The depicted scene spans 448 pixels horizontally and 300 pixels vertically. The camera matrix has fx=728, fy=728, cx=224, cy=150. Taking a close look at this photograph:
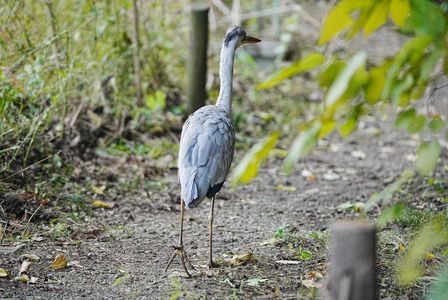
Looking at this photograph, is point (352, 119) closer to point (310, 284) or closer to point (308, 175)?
point (310, 284)

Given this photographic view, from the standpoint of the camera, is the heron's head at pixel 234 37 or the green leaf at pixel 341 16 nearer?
the green leaf at pixel 341 16

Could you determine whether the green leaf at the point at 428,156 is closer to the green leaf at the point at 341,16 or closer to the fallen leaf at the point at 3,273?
the green leaf at the point at 341,16

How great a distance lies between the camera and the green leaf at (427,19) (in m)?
2.51

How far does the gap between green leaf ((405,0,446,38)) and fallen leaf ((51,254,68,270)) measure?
310 cm

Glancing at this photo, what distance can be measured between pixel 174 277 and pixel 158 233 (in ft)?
3.89

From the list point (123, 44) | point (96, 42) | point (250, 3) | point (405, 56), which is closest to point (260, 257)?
point (405, 56)

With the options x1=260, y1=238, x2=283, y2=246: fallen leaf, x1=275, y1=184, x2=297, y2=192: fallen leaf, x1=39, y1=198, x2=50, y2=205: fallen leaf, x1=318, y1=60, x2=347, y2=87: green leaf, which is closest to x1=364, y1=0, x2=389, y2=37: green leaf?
x1=318, y1=60, x2=347, y2=87: green leaf

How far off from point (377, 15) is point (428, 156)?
21.8 inches

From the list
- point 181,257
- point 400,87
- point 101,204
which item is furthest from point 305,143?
point 101,204

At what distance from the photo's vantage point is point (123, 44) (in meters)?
8.81

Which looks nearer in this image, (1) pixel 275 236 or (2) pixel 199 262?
(2) pixel 199 262

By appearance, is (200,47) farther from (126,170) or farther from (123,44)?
(126,170)

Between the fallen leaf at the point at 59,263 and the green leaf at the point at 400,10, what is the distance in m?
2.91

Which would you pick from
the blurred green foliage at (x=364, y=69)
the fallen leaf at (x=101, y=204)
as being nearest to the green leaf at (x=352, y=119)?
the blurred green foliage at (x=364, y=69)
